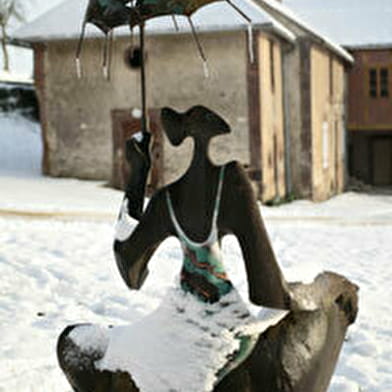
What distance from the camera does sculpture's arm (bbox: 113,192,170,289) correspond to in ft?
8.64

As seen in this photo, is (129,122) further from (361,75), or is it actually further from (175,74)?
(361,75)

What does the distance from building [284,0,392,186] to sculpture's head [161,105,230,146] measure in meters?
21.5

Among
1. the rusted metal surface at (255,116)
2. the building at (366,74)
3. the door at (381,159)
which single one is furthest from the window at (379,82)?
the rusted metal surface at (255,116)

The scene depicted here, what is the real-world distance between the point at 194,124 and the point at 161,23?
13.3 meters

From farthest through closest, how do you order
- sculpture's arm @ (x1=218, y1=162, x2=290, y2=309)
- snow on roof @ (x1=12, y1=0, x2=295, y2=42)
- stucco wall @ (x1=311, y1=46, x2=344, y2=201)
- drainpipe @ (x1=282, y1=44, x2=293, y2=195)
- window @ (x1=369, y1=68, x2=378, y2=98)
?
window @ (x1=369, y1=68, x2=378, y2=98)
stucco wall @ (x1=311, y1=46, x2=344, y2=201)
drainpipe @ (x1=282, y1=44, x2=293, y2=195)
snow on roof @ (x1=12, y1=0, x2=295, y2=42)
sculpture's arm @ (x1=218, y1=162, x2=290, y2=309)

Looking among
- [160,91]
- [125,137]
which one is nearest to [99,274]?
[125,137]

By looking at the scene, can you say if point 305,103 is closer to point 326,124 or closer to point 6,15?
point 326,124

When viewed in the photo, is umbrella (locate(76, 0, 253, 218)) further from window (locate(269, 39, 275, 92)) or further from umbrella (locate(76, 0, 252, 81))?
window (locate(269, 39, 275, 92))

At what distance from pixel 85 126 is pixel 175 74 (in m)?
2.54

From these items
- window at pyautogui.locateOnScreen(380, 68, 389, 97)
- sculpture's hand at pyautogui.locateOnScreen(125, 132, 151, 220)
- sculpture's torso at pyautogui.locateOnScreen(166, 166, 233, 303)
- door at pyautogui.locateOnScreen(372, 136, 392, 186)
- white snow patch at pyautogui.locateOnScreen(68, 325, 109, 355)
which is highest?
window at pyautogui.locateOnScreen(380, 68, 389, 97)

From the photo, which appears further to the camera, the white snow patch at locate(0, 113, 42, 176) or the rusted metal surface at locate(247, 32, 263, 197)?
the white snow patch at locate(0, 113, 42, 176)

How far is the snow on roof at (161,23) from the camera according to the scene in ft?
47.8

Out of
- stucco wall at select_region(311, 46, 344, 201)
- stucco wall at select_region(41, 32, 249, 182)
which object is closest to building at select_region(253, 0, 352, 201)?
stucco wall at select_region(311, 46, 344, 201)

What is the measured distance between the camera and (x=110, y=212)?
11.9 m
